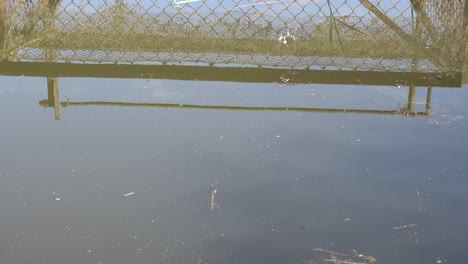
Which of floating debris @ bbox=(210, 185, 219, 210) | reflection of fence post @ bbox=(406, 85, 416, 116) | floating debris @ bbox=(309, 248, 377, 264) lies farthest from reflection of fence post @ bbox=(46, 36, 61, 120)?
reflection of fence post @ bbox=(406, 85, 416, 116)

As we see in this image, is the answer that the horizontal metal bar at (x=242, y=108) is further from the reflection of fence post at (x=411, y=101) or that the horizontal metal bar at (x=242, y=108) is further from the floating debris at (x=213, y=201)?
the floating debris at (x=213, y=201)

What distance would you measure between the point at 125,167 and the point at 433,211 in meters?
1.33

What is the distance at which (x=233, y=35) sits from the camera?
5125 mm

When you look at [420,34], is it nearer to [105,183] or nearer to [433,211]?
[433,211]

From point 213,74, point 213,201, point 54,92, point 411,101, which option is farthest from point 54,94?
point 411,101

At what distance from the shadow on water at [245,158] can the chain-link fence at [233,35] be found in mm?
16

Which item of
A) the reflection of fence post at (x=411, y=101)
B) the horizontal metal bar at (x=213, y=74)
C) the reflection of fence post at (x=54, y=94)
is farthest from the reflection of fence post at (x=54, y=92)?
the reflection of fence post at (x=411, y=101)

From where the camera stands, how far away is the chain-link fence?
Result: 455 cm

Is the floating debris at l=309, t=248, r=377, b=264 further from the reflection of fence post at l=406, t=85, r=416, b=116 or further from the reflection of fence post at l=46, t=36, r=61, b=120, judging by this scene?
the reflection of fence post at l=46, t=36, r=61, b=120

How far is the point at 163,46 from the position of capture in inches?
189

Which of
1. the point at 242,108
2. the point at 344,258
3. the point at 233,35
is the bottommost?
the point at 344,258

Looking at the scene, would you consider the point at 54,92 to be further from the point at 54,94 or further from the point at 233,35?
the point at 233,35

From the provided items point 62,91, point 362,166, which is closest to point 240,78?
point 62,91

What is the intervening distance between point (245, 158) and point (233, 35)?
2206 mm
